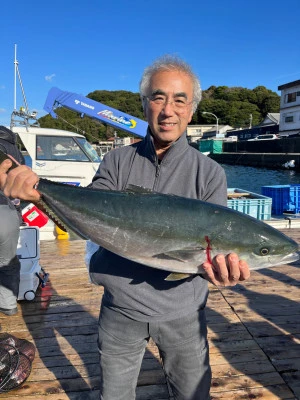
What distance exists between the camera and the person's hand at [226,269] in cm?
183

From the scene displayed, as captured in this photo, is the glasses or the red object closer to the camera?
the glasses

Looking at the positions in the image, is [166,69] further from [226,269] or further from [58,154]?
[58,154]

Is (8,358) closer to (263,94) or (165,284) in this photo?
(165,284)

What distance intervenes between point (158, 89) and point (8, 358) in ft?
8.67

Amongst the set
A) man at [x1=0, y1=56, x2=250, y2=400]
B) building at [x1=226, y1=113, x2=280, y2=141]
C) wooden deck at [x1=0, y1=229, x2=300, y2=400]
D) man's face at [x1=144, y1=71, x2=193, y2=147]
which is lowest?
wooden deck at [x1=0, y1=229, x2=300, y2=400]

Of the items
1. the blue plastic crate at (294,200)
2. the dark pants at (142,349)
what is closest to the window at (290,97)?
the blue plastic crate at (294,200)

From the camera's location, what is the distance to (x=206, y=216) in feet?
6.47

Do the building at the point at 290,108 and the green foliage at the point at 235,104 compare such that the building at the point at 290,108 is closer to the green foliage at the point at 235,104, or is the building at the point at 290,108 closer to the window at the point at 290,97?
the window at the point at 290,97

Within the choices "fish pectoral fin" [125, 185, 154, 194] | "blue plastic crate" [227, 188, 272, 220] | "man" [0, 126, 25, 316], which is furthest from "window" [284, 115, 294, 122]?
"fish pectoral fin" [125, 185, 154, 194]

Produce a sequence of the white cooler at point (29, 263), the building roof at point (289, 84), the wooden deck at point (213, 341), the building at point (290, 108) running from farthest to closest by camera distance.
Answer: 1. the building at point (290, 108)
2. the building roof at point (289, 84)
3. the white cooler at point (29, 263)
4. the wooden deck at point (213, 341)

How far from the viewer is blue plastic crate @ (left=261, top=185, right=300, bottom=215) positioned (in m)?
10.7

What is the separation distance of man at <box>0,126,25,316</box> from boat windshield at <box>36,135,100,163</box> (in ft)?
18.2

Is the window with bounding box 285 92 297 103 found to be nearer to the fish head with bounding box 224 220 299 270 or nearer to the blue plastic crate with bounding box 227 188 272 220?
the blue plastic crate with bounding box 227 188 272 220

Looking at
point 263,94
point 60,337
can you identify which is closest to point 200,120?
point 263,94
